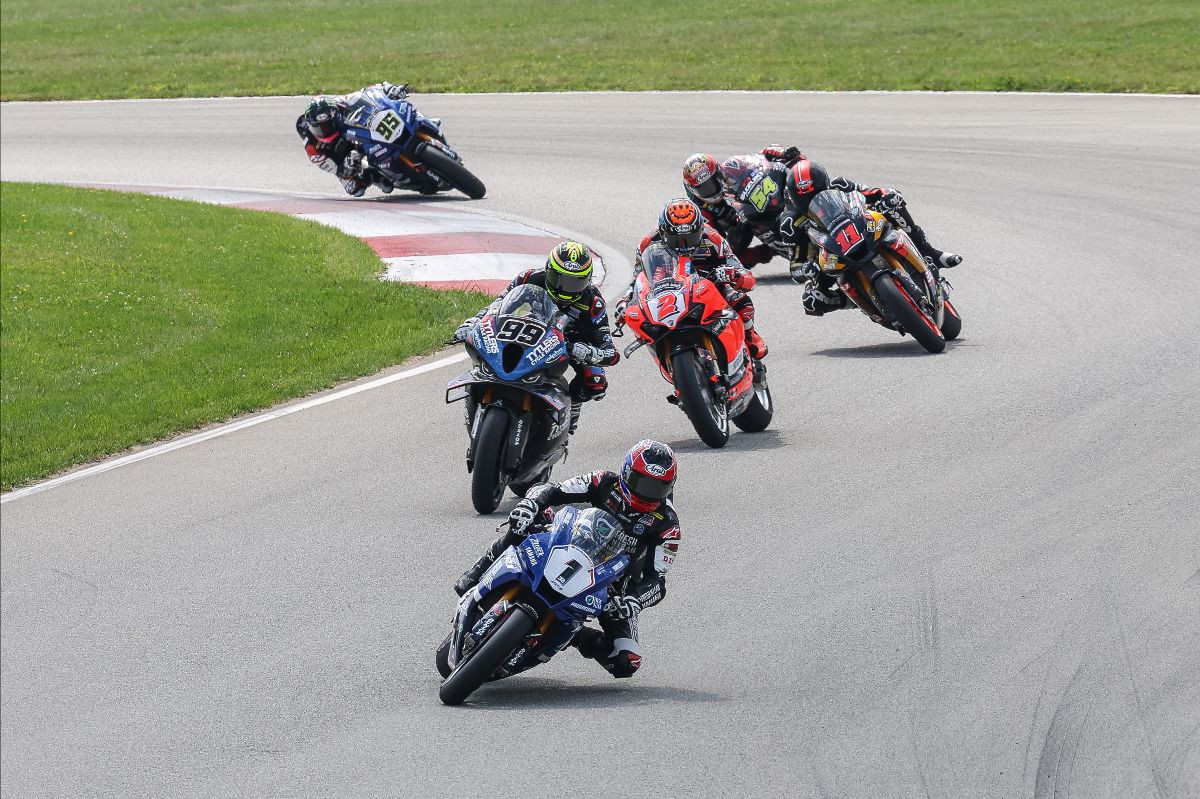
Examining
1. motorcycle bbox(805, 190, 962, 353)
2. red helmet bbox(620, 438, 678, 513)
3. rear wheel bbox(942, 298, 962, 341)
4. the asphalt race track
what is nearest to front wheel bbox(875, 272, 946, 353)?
motorcycle bbox(805, 190, 962, 353)

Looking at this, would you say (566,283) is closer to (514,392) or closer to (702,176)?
(514,392)

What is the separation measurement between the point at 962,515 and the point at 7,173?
2017 cm

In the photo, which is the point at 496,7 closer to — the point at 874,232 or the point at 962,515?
the point at 874,232

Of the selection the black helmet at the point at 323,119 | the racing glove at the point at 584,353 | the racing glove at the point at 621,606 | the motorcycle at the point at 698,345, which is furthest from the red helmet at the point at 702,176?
the racing glove at the point at 621,606

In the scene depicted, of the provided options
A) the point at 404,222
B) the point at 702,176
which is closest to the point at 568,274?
the point at 702,176

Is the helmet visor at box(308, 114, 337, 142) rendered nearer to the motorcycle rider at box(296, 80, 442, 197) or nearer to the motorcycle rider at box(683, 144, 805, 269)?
the motorcycle rider at box(296, 80, 442, 197)

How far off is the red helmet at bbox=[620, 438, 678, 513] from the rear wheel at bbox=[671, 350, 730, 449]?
11.8 ft

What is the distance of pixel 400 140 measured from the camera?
71.9 ft

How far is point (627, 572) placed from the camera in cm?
816

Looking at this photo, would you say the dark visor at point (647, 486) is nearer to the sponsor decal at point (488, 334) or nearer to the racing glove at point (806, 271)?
the sponsor decal at point (488, 334)

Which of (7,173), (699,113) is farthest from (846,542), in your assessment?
(7,173)

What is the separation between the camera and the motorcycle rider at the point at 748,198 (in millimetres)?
16766

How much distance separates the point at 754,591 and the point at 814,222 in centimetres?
573

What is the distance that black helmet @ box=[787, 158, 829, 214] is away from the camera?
14.5 meters
